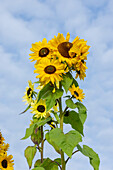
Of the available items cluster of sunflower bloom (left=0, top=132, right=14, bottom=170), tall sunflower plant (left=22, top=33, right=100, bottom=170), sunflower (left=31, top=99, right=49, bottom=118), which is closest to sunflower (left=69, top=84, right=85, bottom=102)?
tall sunflower plant (left=22, top=33, right=100, bottom=170)

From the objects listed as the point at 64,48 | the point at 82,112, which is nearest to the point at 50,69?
the point at 64,48

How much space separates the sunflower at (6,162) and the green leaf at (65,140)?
99 centimetres

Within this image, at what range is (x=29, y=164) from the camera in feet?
10.8

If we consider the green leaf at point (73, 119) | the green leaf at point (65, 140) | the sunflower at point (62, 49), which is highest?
the sunflower at point (62, 49)

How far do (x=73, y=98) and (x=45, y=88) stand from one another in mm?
397

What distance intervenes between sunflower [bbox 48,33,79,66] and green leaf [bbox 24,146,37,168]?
1388 millimetres

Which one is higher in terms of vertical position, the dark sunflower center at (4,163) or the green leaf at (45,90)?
the green leaf at (45,90)

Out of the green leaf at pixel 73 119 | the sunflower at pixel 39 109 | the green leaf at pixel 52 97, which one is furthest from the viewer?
the sunflower at pixel 39 109

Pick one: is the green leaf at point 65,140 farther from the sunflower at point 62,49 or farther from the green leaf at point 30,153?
the green leaf at point 30,153

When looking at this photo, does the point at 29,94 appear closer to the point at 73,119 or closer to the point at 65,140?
the point at 73,119

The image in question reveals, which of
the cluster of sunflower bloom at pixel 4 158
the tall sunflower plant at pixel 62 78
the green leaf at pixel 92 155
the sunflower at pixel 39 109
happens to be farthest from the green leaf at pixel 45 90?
the sunflower at pixel 39 109

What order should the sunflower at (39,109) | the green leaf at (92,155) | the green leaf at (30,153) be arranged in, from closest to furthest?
the green leaf at (92,155) → the green leaf at (30,153) → the sunflower at (39,109)

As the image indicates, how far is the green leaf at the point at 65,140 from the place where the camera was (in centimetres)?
224

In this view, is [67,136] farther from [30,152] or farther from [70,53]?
[30,152]
